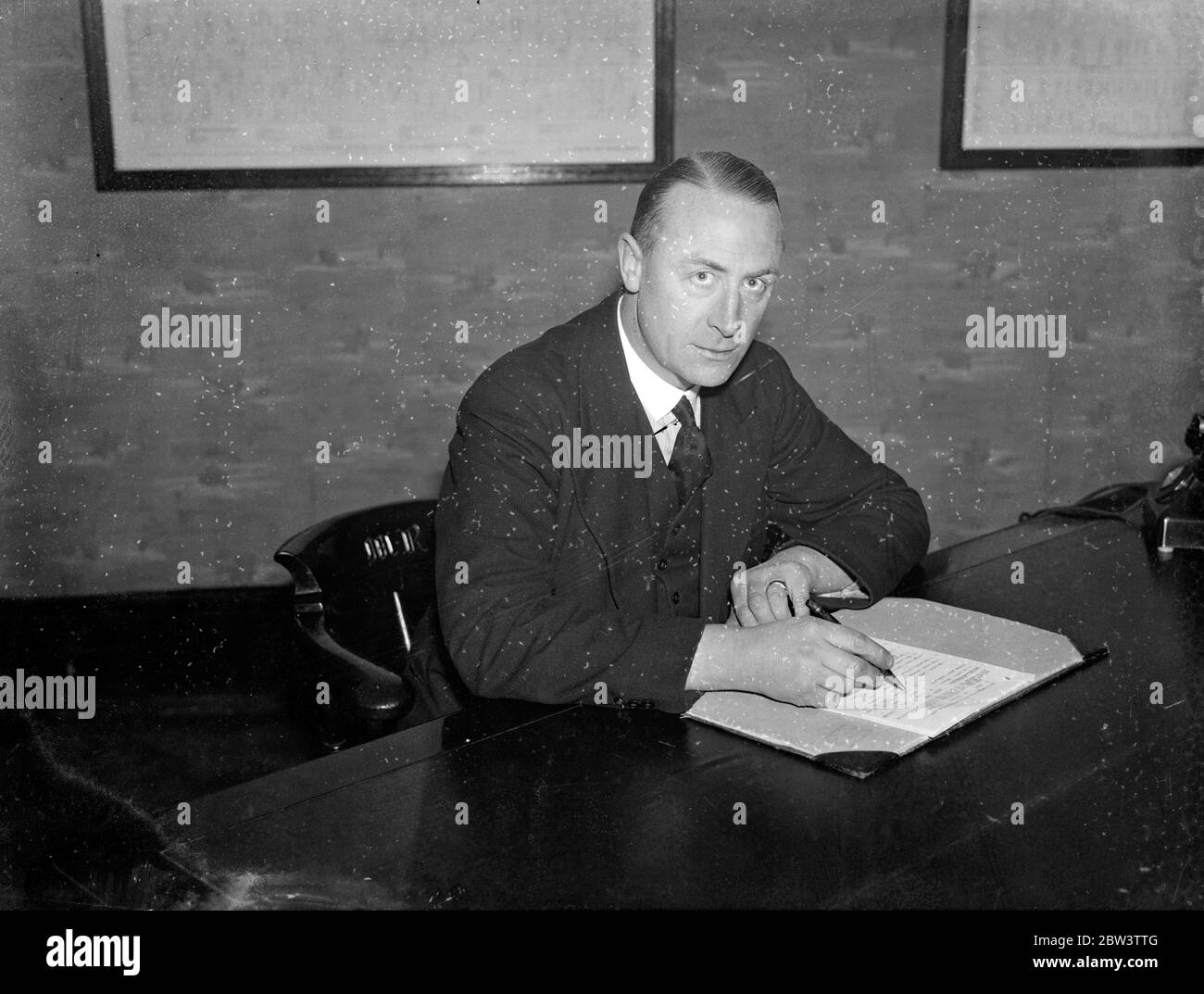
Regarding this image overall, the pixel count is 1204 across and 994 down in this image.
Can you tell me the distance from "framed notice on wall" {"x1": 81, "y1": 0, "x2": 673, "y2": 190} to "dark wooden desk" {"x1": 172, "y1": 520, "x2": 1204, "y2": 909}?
2249 mm

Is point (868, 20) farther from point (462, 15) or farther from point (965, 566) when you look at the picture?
point (965, 566)

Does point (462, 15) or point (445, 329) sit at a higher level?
point (462, 15)

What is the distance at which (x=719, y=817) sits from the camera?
3.30 ft

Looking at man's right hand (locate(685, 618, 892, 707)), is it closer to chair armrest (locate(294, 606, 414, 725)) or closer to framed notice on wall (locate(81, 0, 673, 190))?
chair armrest (locate(294, 606, 414, 725))

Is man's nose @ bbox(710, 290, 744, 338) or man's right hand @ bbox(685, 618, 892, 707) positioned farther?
man's nose @ bbox(710, 290, 744, 338)

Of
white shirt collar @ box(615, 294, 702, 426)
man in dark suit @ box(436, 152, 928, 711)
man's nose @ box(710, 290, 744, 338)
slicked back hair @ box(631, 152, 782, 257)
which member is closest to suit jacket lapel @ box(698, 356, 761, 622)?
man in dark suit @ box(436, 152, 928, 711)

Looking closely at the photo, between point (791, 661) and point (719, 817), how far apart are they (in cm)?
25

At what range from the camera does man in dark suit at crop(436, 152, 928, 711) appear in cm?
125

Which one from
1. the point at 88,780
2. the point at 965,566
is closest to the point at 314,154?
the point at 88,780

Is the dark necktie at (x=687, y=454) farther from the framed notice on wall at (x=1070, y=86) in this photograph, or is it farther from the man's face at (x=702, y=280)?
the framed notice on wall at (x=1070, y=86)

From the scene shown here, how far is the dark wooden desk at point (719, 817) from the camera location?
92 cm

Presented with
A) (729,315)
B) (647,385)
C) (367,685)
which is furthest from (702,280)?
(367,685)

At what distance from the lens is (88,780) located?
2.64 m

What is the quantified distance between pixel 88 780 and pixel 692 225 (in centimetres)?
212
